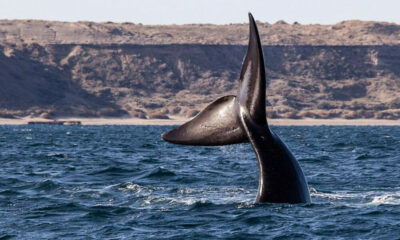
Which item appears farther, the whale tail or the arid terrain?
the arid terrain

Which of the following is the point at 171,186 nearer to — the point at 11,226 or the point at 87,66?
the point at 11,226

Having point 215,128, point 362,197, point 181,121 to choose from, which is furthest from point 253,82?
point 181,121

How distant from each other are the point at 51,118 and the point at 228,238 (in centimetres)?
12579

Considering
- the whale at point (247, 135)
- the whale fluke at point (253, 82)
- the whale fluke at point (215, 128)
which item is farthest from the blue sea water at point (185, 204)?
the whale fluke at point (253, 82)

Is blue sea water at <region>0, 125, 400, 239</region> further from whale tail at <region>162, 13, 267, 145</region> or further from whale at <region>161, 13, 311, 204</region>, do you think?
whale tail at <region>162, 13, 267, 145</region>

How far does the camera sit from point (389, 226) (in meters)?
16.5

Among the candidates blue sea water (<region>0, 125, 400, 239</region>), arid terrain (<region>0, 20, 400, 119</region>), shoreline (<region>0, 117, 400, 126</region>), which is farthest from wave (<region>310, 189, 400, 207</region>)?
arid terrain (<region>0, 20, 400, 119</region>)

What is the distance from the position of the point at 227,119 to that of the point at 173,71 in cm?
14226

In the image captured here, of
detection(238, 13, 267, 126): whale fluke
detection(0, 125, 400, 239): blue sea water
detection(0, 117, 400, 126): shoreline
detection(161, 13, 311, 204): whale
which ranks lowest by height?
detection(0, 117, 400, 126): shoreline

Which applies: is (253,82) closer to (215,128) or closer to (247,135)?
(247,135)

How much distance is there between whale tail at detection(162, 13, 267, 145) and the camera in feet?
49.8

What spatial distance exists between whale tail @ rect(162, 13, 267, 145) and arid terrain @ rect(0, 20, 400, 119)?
124 meters

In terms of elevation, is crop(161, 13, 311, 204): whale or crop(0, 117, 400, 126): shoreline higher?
crop(161, 13, 311, 204): whale

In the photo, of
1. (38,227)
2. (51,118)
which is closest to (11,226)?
(38,227)
